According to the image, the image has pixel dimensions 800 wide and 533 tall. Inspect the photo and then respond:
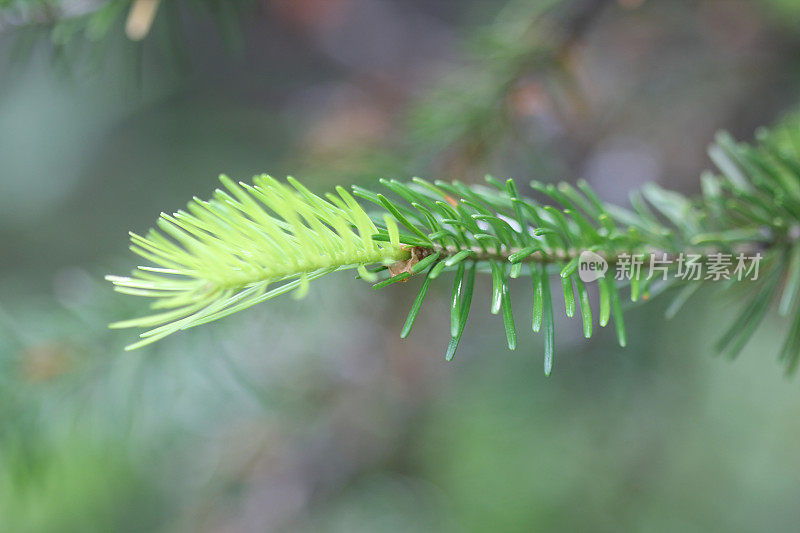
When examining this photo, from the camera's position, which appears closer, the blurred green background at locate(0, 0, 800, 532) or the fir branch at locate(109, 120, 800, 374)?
the fir branch at locate(109, 120, 800, 374)

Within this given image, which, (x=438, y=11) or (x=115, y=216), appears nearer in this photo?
(x=438, y=11)

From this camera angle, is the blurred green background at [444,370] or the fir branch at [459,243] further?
the blurred green background at [444,370]

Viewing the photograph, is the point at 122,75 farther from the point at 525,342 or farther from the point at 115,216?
the point at 525,342

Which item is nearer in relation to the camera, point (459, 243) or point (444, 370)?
point (459, 243)

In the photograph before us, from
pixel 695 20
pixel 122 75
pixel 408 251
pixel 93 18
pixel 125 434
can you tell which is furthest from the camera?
pixel 122 75

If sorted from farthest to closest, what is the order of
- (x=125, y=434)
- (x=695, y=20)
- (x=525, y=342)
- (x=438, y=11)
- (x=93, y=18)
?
(x=438, y=11) → (x=695, y=20) → (x=525, y=342) → (x=125, y=434) → (x=93, y=18)

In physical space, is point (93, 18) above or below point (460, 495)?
above

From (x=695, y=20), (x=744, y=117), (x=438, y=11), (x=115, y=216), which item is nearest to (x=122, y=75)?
(x=115, y=216)

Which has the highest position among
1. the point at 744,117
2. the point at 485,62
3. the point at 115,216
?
the point at 115,216
